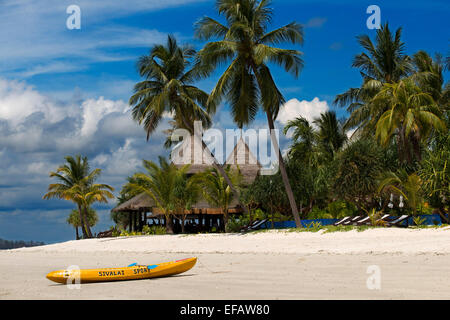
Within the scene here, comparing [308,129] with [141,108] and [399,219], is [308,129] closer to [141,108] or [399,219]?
[141,108]

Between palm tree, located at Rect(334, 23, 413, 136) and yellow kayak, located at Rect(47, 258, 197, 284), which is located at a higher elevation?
palm tree, located at Rect(334, 23, 413, 136)

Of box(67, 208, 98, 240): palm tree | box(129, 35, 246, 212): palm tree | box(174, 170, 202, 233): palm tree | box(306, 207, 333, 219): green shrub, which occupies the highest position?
box(129, 35, 246, 212): palm tree

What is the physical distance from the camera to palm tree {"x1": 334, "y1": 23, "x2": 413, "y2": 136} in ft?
83.0

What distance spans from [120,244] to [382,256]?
39.9 ft

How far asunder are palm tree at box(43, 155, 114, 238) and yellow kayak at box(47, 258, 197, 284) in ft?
76.8

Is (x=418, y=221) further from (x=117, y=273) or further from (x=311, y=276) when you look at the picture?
(x=117, y=273)

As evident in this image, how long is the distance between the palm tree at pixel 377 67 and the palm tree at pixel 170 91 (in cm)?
807

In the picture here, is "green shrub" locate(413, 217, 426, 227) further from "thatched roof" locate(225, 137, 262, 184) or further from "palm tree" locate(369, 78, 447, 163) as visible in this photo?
"thatched roof" locate(225, 137, 262, 184)

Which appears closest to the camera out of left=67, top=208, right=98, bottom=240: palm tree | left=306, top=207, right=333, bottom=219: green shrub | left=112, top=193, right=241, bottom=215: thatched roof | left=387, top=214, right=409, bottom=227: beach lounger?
left=387, top=214, right=409, bottom=227: beach lounger

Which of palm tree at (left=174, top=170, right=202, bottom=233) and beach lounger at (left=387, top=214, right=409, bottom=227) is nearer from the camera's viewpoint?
beach lounger at (left=387, top=214, right=409, bottom=227)

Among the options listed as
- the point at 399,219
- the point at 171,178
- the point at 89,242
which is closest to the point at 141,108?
the point at 171,178

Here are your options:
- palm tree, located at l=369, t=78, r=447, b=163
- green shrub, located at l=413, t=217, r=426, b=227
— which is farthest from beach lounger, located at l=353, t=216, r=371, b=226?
palm tree, located at l=369, t=78, r=447, b=163

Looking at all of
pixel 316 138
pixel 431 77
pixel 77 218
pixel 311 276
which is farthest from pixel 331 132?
pixel 311 276
